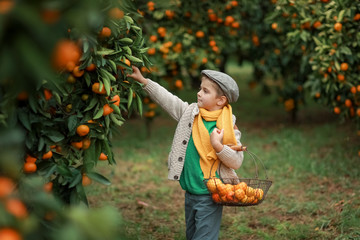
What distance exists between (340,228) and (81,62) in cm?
238

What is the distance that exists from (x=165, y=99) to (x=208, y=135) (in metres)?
0.38

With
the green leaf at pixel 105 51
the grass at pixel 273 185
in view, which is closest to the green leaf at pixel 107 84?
the green leaf at pixel 105 51

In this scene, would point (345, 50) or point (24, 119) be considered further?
point (345, 50)

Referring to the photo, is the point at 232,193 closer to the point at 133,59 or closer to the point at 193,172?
the point at 193,172

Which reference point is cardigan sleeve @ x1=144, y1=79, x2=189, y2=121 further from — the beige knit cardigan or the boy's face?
the boy's face

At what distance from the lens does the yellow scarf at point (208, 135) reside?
2992 millimetres

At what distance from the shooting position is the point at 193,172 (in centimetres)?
308

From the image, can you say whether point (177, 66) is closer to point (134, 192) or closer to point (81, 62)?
point (134, 192)

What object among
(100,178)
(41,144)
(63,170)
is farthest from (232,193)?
(41,144)

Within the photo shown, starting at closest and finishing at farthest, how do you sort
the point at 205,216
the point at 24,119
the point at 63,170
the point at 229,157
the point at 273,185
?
1. the point at 24,119
2. the point at 63,170
3. the point at 229,157
4. the point at 205,216
5. the point at 273,185

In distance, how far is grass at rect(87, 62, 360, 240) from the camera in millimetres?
3881

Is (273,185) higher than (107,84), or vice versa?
(107,84)

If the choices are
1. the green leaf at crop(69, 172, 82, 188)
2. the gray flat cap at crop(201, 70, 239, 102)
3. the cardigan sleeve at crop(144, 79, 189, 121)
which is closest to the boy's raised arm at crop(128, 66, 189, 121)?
the cardigan sleeve at crop(144, 79, 189, 121)

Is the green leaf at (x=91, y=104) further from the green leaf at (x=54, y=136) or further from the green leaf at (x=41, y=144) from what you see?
the green leaf at (x=41, y=144)
